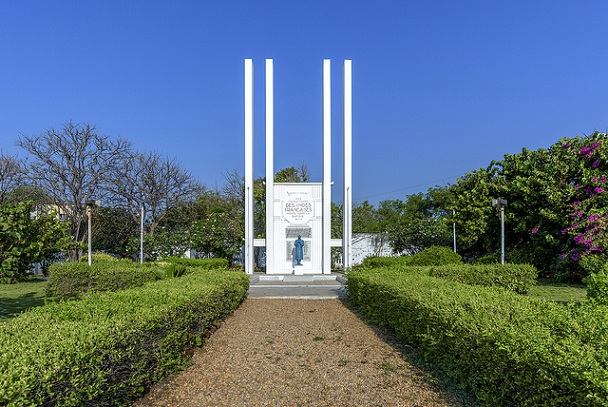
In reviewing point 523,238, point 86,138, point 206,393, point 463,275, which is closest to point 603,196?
point 523,238

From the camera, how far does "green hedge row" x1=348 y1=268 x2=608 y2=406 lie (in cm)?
253

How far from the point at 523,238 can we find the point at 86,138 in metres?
18.3

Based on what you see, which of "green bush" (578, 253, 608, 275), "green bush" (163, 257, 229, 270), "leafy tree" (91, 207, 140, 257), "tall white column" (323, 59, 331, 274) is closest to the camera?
"green bush" (578, 253, 608, 275)

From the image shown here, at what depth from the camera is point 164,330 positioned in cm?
430

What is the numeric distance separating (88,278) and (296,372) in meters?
8.11

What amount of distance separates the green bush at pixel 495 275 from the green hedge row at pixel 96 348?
6.52 meters

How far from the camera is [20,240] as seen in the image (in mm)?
5332

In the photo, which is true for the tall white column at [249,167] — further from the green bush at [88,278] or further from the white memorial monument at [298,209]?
the green bush at [88,278]

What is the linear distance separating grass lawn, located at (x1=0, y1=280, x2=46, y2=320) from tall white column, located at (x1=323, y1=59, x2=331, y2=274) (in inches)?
392

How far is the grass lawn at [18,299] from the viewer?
860 cm

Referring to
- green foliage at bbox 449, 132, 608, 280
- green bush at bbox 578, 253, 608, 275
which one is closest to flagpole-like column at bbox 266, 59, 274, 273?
green foliage at bbox 449, 132, 608, 280

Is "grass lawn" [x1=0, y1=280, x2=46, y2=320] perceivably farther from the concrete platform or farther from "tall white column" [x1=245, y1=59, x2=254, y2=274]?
"tall white column" [x1=245, y1=59, x2=254, y2=274]

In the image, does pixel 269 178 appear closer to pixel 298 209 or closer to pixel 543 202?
pixel 298 209

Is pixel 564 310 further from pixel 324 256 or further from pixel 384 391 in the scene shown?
pixel 324 256
